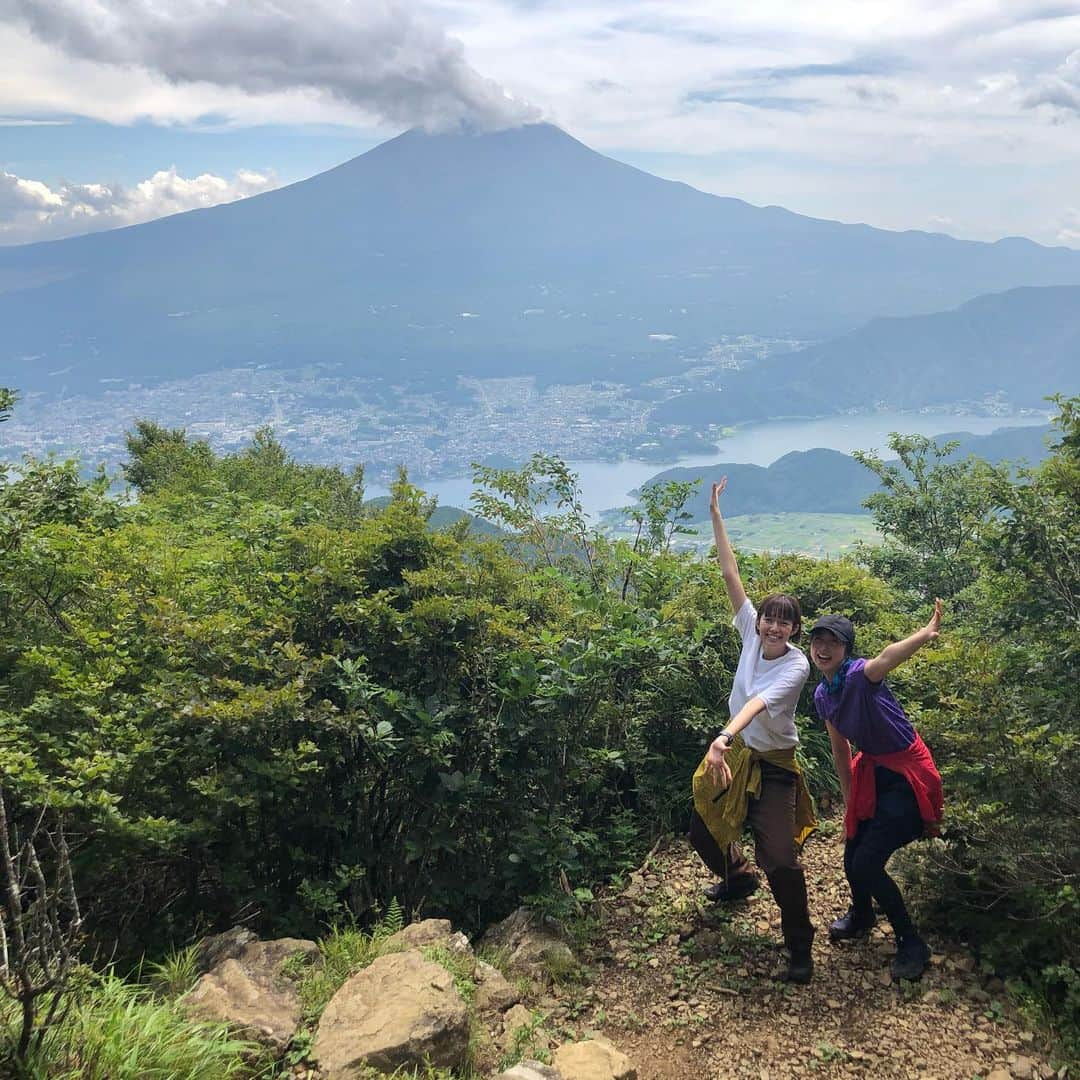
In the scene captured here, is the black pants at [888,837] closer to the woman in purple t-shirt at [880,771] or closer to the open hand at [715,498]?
the woman in purple t-shirt at [880,771]

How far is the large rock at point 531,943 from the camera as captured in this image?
373 centimetres

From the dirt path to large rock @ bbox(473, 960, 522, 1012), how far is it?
26 cm

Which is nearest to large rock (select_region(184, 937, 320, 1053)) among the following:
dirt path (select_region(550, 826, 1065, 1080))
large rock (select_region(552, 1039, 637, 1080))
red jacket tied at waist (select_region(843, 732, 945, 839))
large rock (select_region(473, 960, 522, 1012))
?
Answer: large rock (select_region(473, 960, 522, 1012))

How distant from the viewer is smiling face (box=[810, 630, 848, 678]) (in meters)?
3.49

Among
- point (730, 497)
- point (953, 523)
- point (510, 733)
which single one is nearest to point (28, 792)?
point (510, 733)

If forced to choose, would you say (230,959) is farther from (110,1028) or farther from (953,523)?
(953,523)

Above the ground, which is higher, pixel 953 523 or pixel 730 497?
pixel 953 523

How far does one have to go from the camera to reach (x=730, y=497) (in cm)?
12369

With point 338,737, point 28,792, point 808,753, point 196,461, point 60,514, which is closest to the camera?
point 28,792

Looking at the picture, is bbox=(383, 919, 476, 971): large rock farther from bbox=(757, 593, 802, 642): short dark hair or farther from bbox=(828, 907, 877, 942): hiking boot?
bbox=(757, 593, 802, 642): short dark hair

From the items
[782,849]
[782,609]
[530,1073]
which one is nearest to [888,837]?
[782,849]

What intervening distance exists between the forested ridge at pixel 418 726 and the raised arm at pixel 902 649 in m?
0.57

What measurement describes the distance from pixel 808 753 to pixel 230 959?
3.58m

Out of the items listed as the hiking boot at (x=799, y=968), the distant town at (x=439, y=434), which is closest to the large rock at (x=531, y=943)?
the hiking boot at (x=799, y=968)
